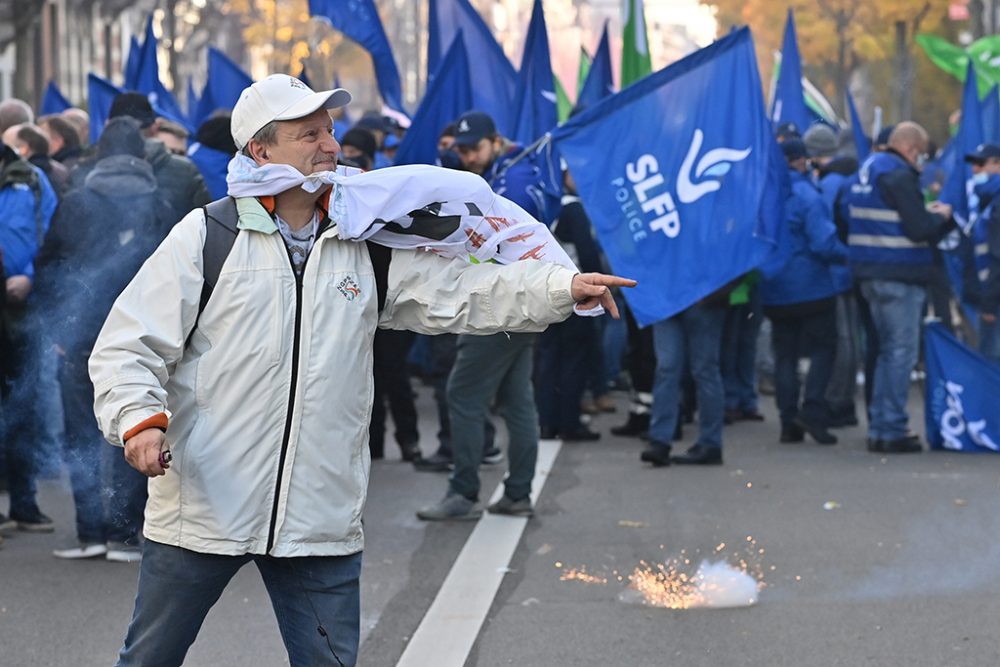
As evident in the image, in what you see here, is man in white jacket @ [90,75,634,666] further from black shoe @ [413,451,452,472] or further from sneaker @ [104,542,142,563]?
black shoe @ [413,451,452,472]

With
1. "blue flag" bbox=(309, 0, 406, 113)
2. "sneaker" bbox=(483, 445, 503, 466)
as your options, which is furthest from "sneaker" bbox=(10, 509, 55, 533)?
"blue flag" bbox=(309, 0, 406, 113)

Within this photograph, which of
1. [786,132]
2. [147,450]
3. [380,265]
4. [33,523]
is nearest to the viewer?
[147,450]

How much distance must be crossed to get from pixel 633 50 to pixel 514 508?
19.5 feet

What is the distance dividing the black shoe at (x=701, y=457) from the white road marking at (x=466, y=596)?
1593 millimetres

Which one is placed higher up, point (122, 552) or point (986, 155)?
point (986, 155)

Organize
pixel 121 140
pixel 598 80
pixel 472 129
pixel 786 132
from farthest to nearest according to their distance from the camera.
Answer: pixel 598 80, pixel 786 132, pixel 472 129, pixel 121 140

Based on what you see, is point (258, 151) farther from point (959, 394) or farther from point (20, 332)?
point (959, 394)

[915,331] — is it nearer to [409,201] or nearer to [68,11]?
[409,201]

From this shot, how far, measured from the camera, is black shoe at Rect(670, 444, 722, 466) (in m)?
10.6

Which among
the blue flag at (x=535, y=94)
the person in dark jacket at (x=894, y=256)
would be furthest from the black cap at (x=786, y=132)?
the person in dark jacket at (x=894, y=256)

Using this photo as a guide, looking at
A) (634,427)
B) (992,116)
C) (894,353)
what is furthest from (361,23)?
(894,353)

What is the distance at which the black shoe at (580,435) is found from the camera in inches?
466

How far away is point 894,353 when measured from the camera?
36.8 feet

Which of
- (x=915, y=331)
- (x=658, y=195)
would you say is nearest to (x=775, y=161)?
(x=658, y=195)
